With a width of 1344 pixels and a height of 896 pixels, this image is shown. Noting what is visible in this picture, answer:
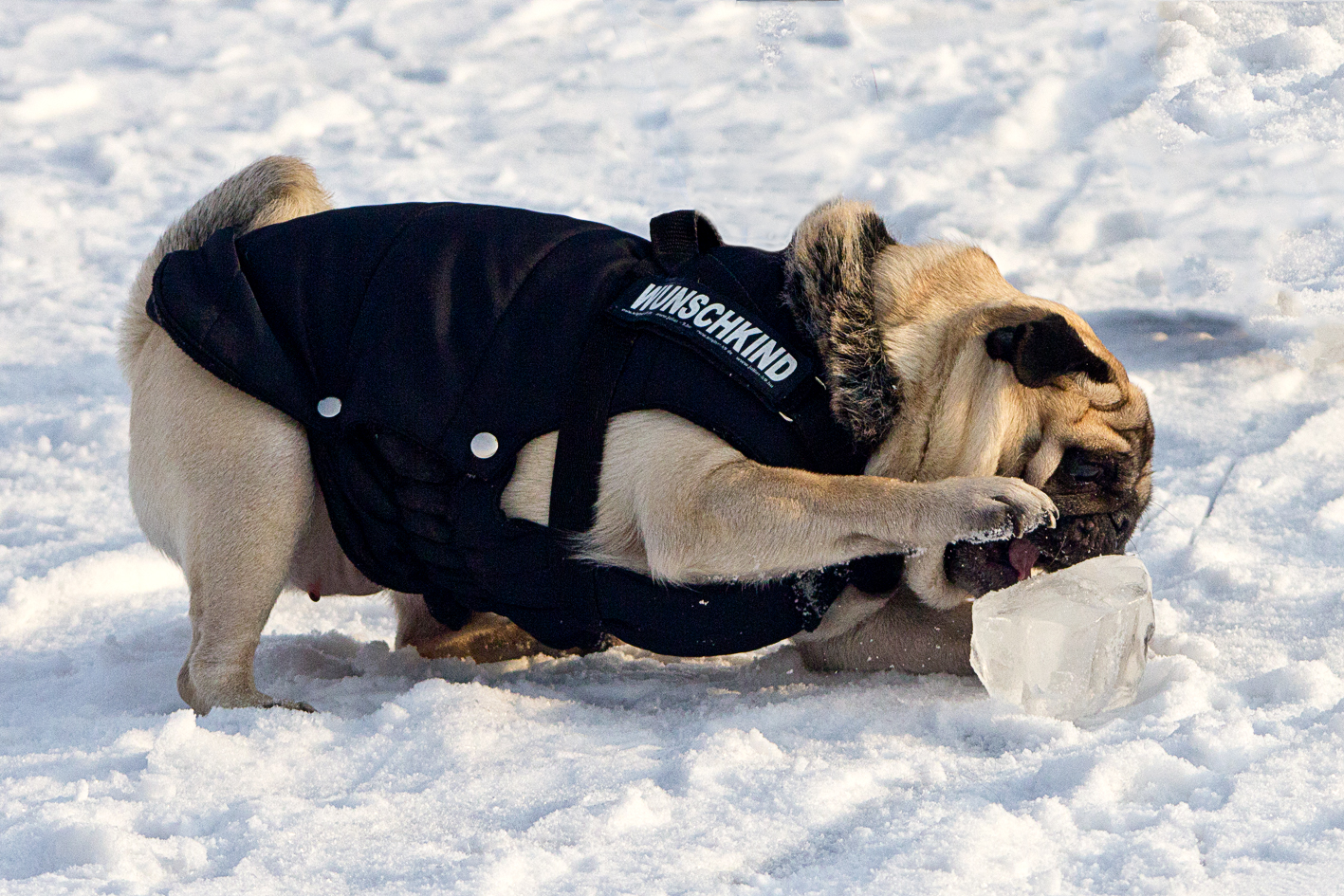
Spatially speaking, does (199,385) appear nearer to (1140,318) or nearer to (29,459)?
(29,459)

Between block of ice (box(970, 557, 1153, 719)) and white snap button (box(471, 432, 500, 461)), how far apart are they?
1.06 metres

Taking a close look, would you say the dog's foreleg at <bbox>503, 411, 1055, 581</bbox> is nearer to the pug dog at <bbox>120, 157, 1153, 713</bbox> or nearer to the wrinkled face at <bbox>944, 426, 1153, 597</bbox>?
the pug dog at <bbox>120, 157, 1153, 713</bbox>

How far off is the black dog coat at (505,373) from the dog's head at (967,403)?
0.09 m

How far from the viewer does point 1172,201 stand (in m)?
5.46

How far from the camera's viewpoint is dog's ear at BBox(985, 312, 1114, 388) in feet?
8.29

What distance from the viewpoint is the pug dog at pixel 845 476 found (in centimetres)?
255

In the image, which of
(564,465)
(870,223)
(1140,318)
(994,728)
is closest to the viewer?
(994,728)

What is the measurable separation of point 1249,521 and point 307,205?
277 cm

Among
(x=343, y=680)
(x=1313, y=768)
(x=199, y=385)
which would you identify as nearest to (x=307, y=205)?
(x=199, y=385)

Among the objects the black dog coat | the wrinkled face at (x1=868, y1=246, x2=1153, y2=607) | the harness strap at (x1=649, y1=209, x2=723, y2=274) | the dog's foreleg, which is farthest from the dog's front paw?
the harness strap at (x1=649, y1=209, x2=723, y2=274)

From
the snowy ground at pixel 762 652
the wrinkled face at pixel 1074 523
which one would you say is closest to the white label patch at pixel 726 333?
the wrinkled face at pixel 1074 523

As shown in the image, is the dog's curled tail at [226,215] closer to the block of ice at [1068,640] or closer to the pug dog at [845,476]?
the pug dog at [845,476]

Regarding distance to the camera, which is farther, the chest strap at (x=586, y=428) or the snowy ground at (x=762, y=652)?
the chest strap at (x=586, y=428)

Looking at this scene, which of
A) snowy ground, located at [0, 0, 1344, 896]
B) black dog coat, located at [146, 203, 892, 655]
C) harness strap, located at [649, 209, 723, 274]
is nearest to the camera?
snowy ground, located at [0, 0, 1344, 896]
